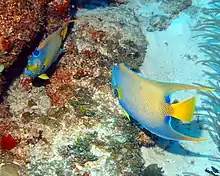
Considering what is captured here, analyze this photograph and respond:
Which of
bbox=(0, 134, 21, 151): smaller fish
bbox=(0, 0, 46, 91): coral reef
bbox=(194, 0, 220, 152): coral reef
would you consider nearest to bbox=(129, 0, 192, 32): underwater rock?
bbox=(194, 0, 220, 152): coral reef

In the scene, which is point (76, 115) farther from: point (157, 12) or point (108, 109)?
point (157, 12)

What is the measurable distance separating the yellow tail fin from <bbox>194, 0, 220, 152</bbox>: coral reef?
2.72 metres

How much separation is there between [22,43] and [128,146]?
1819 mm

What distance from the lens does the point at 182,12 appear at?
7.31 meters

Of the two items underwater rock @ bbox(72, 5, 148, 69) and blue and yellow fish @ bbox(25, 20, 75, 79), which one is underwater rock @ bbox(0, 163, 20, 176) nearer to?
blue and yellow fish @ bbox(25, 20, 75, 79)

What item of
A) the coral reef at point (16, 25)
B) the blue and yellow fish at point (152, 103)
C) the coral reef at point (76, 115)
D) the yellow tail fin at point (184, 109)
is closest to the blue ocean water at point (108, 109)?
the coral reef at point (76, 115)

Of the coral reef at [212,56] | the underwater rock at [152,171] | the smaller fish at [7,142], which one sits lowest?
the underwater rock at [152,171]

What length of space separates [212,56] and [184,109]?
4045mm

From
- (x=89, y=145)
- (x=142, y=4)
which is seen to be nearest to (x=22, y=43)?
(x=89, y=145)

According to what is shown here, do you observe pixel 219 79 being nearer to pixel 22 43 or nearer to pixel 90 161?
pixel 90 161

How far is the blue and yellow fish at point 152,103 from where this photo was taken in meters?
2.71

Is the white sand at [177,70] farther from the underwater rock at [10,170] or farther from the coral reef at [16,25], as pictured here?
the coral reef at [16,25]

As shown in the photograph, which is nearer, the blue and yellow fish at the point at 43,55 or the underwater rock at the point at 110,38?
the blue and yellow fish at the point at 43,55

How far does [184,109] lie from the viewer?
2.71 m
